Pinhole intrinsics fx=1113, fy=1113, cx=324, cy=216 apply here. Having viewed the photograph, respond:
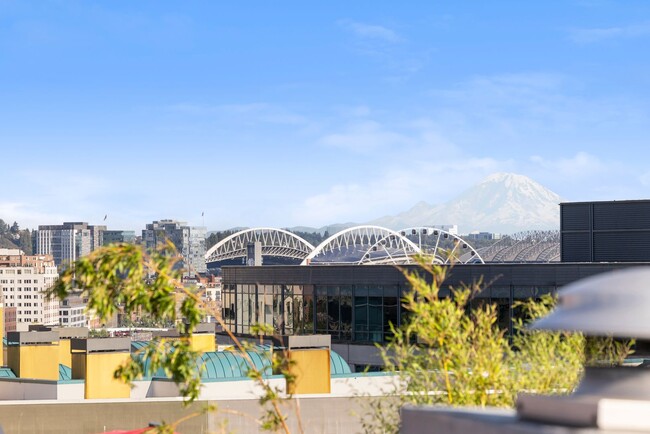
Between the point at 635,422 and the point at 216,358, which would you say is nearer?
the point at 635,422

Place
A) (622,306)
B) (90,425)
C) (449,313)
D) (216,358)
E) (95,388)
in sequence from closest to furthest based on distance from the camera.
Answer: (622,306) → (449,313) → (90,425) → (95,388) → (216,358)

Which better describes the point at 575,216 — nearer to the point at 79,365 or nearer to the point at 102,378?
the point at 79,365

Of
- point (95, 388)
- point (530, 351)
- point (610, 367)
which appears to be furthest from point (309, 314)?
point (610, 367)

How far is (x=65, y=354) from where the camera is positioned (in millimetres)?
46156

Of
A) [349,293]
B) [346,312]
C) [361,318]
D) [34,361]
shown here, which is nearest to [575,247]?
[361,318]

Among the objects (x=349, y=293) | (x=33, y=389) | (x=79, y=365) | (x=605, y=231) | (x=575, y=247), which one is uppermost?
(x=605, y=231)

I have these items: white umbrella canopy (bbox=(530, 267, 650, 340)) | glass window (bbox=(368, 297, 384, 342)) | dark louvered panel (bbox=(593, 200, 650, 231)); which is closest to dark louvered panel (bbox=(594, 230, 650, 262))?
dark louvered panel (bbox=(593, 200, 650, 231))

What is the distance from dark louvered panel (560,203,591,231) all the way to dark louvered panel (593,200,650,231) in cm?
55

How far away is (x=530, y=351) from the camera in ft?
54.5

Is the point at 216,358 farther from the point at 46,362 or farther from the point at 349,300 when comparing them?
the point at 349,300

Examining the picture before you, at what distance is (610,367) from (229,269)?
63.3 metres

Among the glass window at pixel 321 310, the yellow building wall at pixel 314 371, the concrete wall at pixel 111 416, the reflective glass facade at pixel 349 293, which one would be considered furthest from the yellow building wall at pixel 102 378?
the glass window at pixel 321 310

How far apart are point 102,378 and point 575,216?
112ft

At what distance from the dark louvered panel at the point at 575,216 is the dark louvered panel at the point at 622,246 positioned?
1.01 meters
